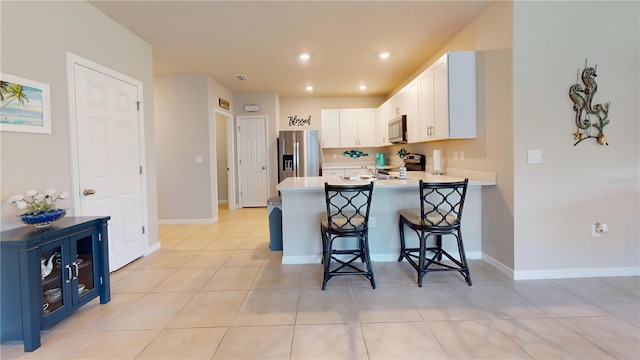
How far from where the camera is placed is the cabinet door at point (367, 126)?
6828mm

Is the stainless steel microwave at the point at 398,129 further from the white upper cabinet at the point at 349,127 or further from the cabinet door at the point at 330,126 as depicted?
the cabinet door at the point at 330,126

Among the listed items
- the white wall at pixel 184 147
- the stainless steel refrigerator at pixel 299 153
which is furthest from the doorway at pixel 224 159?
the stainless steel refrigerator at pixel 299 153

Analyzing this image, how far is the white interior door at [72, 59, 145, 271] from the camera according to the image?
109 inches

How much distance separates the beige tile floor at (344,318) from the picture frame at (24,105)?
142 cm

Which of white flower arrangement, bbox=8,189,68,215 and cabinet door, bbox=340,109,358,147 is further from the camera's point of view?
cabinet door, bbox=340,109,358,147

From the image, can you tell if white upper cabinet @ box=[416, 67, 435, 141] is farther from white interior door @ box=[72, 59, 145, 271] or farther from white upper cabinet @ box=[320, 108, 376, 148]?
white interior door @ box=[72, 59, 145, 271]

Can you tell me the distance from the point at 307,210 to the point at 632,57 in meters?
3.23

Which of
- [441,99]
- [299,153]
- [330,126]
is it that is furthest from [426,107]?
[299,153]

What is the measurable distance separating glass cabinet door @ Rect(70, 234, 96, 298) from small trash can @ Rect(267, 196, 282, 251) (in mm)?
1795

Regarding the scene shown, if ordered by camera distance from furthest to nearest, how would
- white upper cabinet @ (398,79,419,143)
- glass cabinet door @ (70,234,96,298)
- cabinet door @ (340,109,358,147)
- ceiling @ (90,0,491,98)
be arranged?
1. cabinet door @ (340,109,358,147)
2. white upper cabinet @ (398,79,419,143)
3. ceiling @ (90,0,491,98)
4. glass cabinet door @ (70,234,96,298)

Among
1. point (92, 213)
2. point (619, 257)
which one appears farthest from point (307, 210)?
point (619, 257)

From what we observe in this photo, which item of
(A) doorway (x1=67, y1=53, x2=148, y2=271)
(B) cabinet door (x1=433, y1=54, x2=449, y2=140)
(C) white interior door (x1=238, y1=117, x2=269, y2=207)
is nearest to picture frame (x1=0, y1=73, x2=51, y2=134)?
(A) doorway (x1=67, y1=53, x2=148, y2=271)

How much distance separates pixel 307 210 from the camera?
129 inches

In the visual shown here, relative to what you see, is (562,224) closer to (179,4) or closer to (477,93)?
(477,93)
